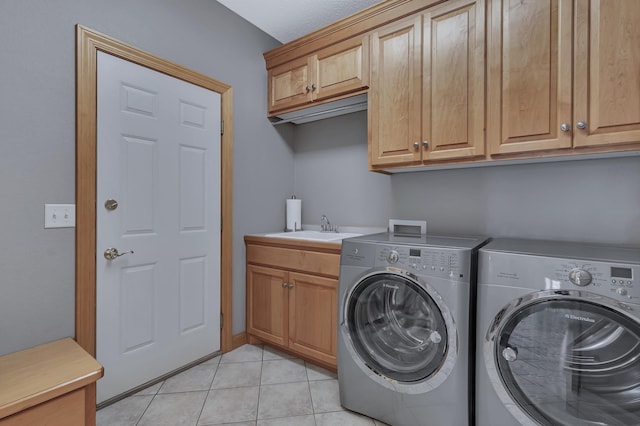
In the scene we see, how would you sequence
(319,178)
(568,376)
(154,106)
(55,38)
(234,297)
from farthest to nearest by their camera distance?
(319,178)
(234,297)
(154,106)
(55,38)
(568,376)

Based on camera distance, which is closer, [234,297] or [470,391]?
[470,391]

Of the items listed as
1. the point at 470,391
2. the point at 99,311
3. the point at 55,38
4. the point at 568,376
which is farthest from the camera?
the point at 99,311

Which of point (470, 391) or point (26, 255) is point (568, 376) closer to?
point (470, 391)

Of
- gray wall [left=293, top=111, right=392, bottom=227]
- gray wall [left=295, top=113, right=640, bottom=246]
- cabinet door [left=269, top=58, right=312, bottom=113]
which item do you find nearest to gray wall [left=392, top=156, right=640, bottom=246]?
gray wall [left=295, top=113, right=640, bottom=246]

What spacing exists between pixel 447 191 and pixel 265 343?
6.24 feet

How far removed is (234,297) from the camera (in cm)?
246

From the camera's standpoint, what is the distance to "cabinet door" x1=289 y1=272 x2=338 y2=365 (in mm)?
2004

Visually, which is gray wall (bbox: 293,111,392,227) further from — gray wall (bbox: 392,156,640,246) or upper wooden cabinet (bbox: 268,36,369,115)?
upper wooden cabinet (bbox: 268,36,369,115)

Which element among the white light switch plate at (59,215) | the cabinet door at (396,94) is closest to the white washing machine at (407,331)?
the cabinet door at (396,94)

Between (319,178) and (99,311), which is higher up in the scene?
(319,178)

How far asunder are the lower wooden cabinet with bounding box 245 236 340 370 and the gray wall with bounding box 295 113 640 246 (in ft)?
2.23

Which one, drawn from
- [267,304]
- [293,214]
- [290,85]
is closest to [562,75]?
[290,85]

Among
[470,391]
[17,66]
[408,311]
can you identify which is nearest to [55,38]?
[17,66]

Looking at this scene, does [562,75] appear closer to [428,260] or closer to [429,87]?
[429,87]
